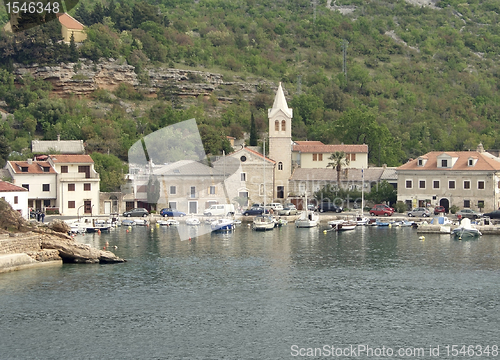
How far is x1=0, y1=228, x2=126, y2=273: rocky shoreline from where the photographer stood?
40.0 metres

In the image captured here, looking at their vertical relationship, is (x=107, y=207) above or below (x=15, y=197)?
below

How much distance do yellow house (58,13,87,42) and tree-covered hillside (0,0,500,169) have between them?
1262 mm

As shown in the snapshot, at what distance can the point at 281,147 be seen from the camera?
7631 cm

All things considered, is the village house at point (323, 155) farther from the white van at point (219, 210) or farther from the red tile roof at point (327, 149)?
the white van at point (219, 210)

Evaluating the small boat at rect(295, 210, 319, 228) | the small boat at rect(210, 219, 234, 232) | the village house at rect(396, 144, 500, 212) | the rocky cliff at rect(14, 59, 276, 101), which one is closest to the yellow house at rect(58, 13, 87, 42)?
the rocky cliff at rect(14, 59, 276, 101)

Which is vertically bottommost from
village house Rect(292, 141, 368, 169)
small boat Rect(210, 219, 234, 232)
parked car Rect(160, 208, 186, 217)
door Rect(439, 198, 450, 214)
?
small boat Rect(210, 219, 234, 232)

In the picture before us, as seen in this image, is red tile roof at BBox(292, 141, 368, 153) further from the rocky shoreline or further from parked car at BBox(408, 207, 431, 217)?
the rocky shoreline

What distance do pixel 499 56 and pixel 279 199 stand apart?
310ft

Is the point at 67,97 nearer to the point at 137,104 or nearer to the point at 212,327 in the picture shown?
the point at 137,104

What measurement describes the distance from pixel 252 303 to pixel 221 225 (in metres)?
A: 26.6

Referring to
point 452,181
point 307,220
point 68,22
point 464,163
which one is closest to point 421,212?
point 452,181

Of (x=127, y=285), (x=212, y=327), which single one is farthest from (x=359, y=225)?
(x=212, y=327)

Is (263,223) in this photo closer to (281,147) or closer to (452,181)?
(281,147)

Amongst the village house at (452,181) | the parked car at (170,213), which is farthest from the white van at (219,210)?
the village house at (452,181)
